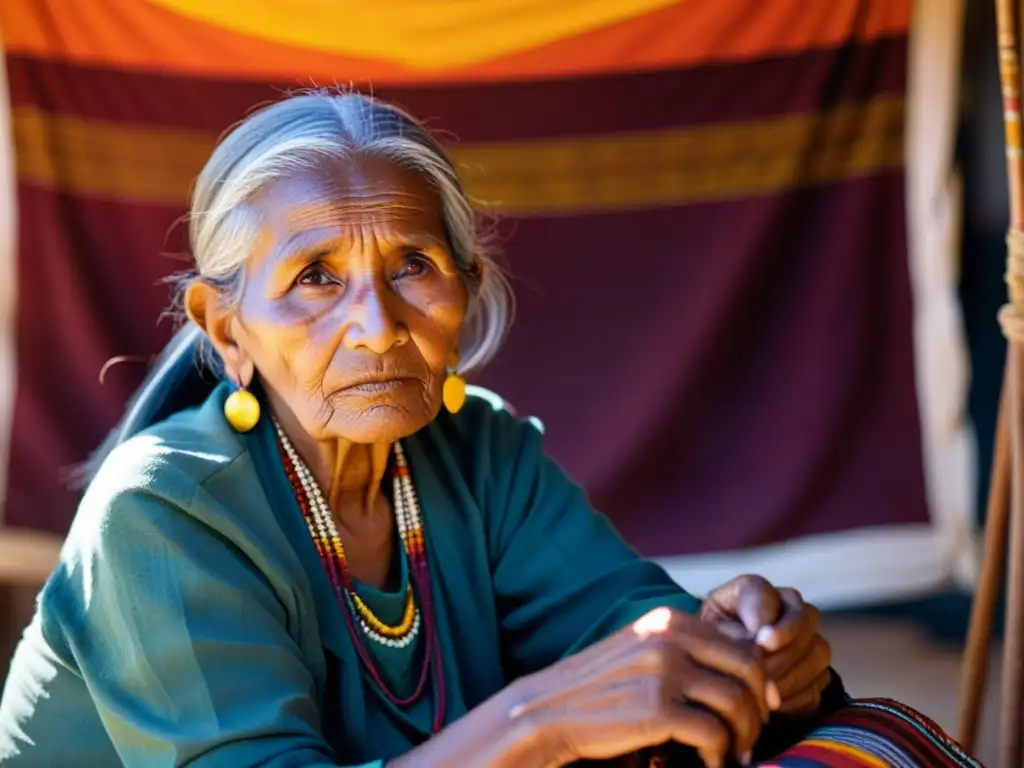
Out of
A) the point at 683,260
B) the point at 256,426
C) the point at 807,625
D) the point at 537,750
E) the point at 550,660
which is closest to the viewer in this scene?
the point at 537,750

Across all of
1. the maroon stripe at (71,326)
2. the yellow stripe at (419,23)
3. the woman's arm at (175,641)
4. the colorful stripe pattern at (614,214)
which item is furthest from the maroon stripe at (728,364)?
the woman's arm at (175,641)

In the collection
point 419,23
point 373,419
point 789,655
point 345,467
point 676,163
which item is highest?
point 419,23

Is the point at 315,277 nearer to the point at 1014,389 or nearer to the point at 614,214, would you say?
the point at 1014,389

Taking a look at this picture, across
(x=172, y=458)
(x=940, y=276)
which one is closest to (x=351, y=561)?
(x=172, y=458)

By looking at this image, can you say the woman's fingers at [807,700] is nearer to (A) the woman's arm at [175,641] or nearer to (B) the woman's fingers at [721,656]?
(B) the woman's fingers at [721,656]

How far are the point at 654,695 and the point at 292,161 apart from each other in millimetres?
Answer: 977

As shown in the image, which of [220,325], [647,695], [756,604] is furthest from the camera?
[220,325]

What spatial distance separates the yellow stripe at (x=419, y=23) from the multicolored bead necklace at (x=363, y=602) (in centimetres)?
160

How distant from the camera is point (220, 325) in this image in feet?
7.23

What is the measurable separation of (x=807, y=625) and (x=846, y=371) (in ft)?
7.03

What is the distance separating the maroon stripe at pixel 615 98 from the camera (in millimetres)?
3596

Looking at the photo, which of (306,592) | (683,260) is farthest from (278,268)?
(683,260)

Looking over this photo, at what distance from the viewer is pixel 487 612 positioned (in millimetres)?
2324

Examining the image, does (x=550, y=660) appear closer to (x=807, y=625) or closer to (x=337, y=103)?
(x=807, y=625)
